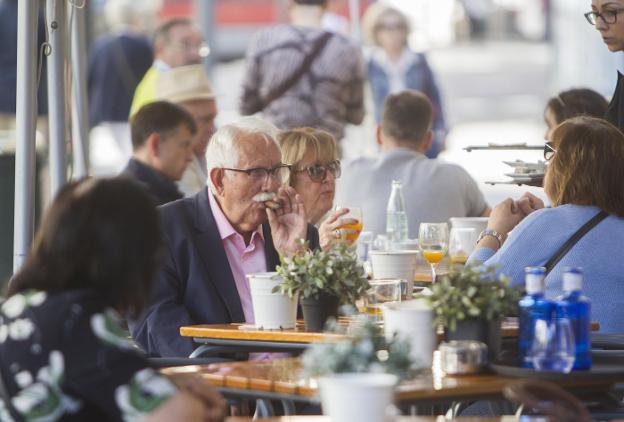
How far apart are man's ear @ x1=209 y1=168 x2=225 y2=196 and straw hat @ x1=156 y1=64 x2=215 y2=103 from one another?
377cm

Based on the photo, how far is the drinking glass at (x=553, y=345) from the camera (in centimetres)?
314

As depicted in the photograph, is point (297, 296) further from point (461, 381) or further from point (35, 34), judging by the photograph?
point (35, 34)

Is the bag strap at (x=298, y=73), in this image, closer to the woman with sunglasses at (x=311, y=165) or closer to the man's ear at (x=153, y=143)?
the man's ear at (x=153, y=143)

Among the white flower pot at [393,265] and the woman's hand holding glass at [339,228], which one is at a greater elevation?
the woman's hand holding glass at [339,228]

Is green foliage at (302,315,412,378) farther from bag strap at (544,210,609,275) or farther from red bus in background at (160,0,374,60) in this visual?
red bus in background at (160,0,374,60)

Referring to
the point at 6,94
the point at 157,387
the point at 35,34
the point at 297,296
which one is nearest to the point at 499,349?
the point at 297,296

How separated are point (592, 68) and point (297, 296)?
6986mm

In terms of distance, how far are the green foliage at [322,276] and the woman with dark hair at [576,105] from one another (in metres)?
2.80

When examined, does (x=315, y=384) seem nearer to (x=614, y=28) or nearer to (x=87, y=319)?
(x=87, y=319)

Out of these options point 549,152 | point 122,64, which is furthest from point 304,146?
point 122,64

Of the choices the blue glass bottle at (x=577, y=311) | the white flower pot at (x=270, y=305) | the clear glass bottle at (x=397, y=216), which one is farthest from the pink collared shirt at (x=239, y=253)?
the clear glass bottle at (x=397, y=216)

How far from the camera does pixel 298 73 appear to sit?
8602 mm

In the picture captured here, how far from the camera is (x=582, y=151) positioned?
4.07m

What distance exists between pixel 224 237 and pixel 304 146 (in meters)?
1.01
